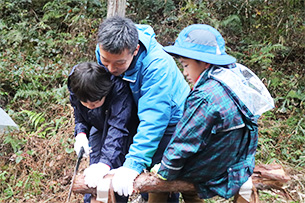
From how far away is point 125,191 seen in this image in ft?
6.67

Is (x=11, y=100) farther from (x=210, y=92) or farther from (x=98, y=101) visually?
(x=210, y=92)

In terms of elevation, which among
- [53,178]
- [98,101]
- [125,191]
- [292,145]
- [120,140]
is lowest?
[53,178]

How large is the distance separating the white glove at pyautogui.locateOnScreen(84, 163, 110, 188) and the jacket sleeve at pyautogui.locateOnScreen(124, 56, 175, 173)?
170mm

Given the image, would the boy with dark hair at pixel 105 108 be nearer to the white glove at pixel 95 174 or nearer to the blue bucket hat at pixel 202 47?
the white glove at pixel 95 174

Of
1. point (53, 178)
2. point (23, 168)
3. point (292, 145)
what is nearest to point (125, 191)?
point (53, 178)

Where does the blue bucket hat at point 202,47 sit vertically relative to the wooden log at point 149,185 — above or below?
above

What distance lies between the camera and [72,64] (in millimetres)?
6320

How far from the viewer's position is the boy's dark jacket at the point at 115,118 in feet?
7.38

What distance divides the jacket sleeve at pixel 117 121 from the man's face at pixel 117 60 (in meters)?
0.12

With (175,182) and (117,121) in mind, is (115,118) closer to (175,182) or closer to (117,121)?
(117,121)

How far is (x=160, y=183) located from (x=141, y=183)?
13 centimetres

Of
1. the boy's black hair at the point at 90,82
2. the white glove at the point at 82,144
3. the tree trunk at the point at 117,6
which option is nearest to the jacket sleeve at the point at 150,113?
the boy's black hair at the point at 90,82

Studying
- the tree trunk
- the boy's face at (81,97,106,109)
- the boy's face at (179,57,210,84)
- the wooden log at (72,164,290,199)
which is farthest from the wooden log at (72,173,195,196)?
the tree trunk

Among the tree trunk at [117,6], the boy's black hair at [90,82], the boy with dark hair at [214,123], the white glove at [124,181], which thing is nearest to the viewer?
the boy with dark hair at [214,123]
